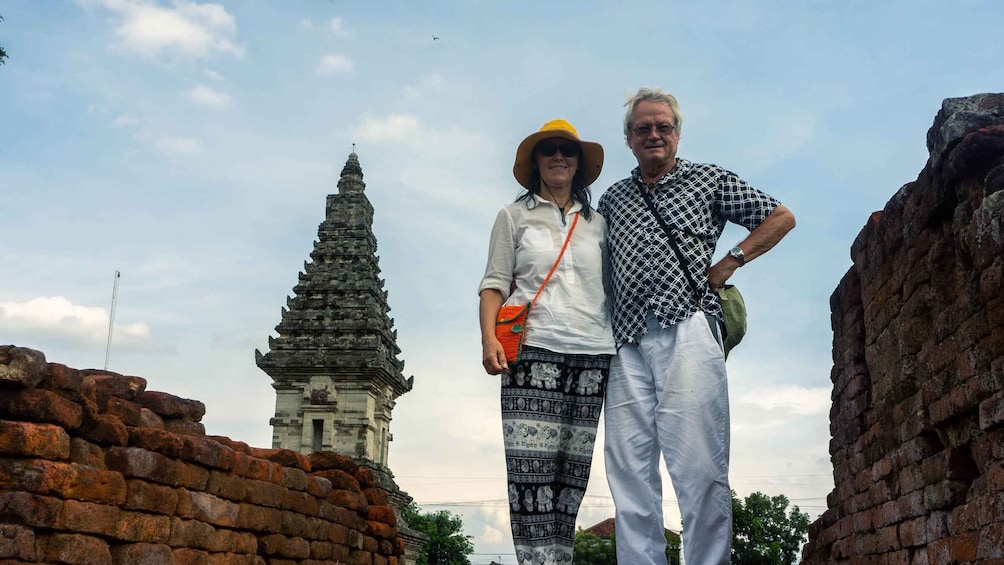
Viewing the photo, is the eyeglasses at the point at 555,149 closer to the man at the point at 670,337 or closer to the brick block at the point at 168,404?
the man at the point at 670,337

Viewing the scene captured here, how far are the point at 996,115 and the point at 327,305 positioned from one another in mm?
26615

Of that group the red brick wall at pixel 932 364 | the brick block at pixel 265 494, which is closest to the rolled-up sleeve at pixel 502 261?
the red brick wall at pixel 932 364

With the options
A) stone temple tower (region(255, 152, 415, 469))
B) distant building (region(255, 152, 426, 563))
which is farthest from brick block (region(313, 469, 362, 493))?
stone temple tower (region(255, 152, 415, 469))

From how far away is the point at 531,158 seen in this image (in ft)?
15.5

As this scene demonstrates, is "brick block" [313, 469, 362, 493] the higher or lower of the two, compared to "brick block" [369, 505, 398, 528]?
higher

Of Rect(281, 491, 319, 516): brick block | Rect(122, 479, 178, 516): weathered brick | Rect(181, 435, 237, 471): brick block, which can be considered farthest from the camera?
Rect(281, 491, 319, 516): brick block

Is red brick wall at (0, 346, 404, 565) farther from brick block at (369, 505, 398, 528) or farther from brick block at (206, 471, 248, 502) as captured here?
brick block at (369, 505, 398, 528)

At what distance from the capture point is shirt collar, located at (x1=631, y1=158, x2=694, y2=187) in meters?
4.53

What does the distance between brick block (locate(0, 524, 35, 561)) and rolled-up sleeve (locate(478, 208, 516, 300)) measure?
2.30 meters

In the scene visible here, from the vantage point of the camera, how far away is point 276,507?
635 cm

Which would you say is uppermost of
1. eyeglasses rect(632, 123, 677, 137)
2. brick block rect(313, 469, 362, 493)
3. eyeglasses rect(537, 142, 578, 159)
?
eyeglasses rect(632, 123, 677, 137)

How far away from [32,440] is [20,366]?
0.34 metres

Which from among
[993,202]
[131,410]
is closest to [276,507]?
[131,410]

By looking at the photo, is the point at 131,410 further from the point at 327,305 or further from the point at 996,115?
the point at 327,305
